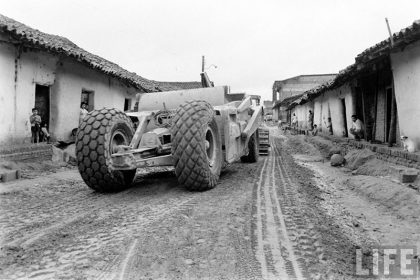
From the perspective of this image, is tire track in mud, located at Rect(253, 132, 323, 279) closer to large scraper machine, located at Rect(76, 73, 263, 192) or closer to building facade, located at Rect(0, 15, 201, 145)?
large scraper machine, located at Rect(76, 73, 263, 192)

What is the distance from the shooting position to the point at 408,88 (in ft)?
25.7

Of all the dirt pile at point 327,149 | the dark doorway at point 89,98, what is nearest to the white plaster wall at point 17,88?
the dark doorway at point 89,98

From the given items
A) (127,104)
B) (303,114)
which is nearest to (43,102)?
(127,104)

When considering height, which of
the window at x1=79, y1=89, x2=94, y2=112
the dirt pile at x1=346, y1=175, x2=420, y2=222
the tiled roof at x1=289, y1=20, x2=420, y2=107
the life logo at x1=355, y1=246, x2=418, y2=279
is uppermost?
the tiled roof at x1=289, y1=20, x2=420, y2=107

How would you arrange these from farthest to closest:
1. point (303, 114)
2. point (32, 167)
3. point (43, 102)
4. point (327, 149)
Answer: point (303, 114)
point (327, 149)
point (43, 102)
point (32, 167)

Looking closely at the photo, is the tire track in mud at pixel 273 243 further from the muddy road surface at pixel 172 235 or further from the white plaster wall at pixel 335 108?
the white plaster wall at pixel 335 108

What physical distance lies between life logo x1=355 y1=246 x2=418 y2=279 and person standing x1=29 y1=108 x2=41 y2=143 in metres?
9.19

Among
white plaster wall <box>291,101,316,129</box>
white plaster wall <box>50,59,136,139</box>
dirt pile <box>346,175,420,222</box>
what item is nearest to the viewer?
dirt pile <box>346,175,420,222</box>

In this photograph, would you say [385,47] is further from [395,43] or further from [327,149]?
[327,149]

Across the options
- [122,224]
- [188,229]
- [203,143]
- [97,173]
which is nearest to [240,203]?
[203,143]

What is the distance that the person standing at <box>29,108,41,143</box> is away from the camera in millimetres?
10078

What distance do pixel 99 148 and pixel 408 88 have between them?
6462mm

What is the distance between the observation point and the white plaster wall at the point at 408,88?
7.49 metres

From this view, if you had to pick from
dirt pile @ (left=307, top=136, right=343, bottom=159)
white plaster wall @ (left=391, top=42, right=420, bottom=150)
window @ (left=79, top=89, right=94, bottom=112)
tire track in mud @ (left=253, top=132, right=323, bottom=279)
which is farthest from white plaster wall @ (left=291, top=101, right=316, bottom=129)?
tire track in mud @ (left=253, top=132, right=323, bottom=279)
